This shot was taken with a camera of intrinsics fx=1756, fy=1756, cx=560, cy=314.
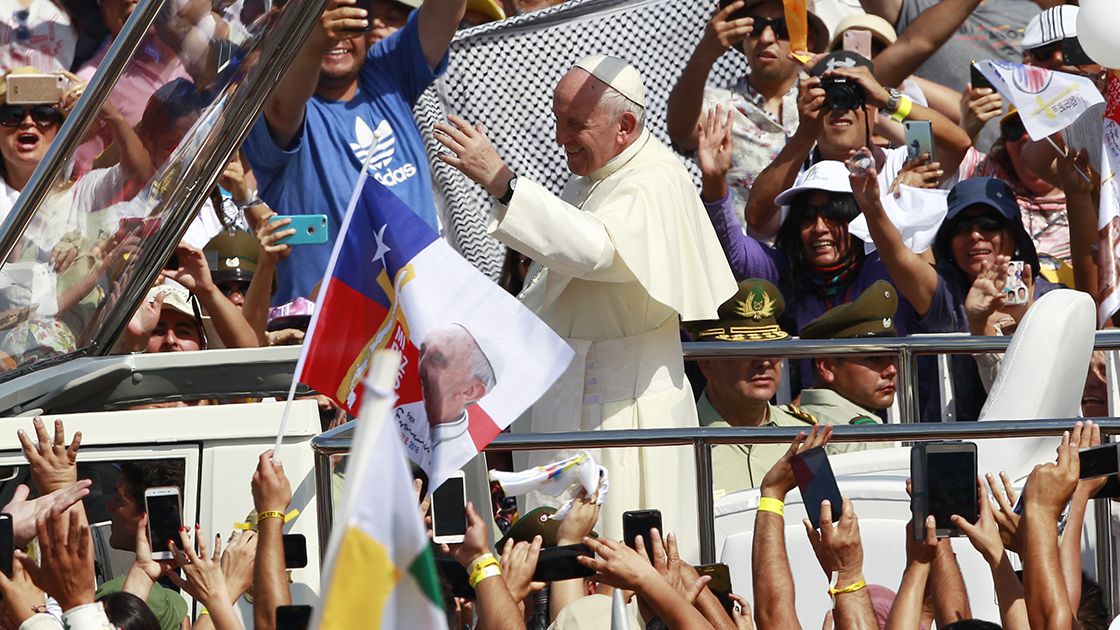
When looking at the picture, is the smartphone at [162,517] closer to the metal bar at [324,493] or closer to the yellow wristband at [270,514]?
the yellow wristband at [270,514]

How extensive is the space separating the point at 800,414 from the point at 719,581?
2.03 m

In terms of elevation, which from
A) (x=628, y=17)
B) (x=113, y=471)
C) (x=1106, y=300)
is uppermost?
(x=628, y=17)

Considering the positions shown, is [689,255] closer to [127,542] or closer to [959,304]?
[959,304]

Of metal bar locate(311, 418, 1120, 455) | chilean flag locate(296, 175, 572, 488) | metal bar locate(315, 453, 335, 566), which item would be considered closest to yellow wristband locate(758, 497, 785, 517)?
metal bar locate(311, 418, 1120, 455)

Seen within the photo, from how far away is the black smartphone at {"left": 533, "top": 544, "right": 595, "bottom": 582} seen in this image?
355 cm

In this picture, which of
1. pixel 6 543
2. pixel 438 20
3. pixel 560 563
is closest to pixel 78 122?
pixel 6 543

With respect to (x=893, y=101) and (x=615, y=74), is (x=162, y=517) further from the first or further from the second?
(x=893, y=101)

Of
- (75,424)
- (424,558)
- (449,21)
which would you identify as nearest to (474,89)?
(449,21)

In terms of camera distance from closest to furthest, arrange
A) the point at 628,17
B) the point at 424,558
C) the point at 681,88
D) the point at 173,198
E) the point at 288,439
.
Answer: the point at 424,558 → the point at 288,439 → the point at 173,198 → the point at 681,88 → the point at 628,17

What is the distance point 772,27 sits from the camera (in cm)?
658

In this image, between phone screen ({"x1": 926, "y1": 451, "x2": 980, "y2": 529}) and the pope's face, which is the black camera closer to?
the pope's face

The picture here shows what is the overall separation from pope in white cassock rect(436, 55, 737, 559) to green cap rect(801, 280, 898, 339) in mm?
651

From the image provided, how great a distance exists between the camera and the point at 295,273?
19.9ft

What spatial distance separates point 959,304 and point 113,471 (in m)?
3.24
